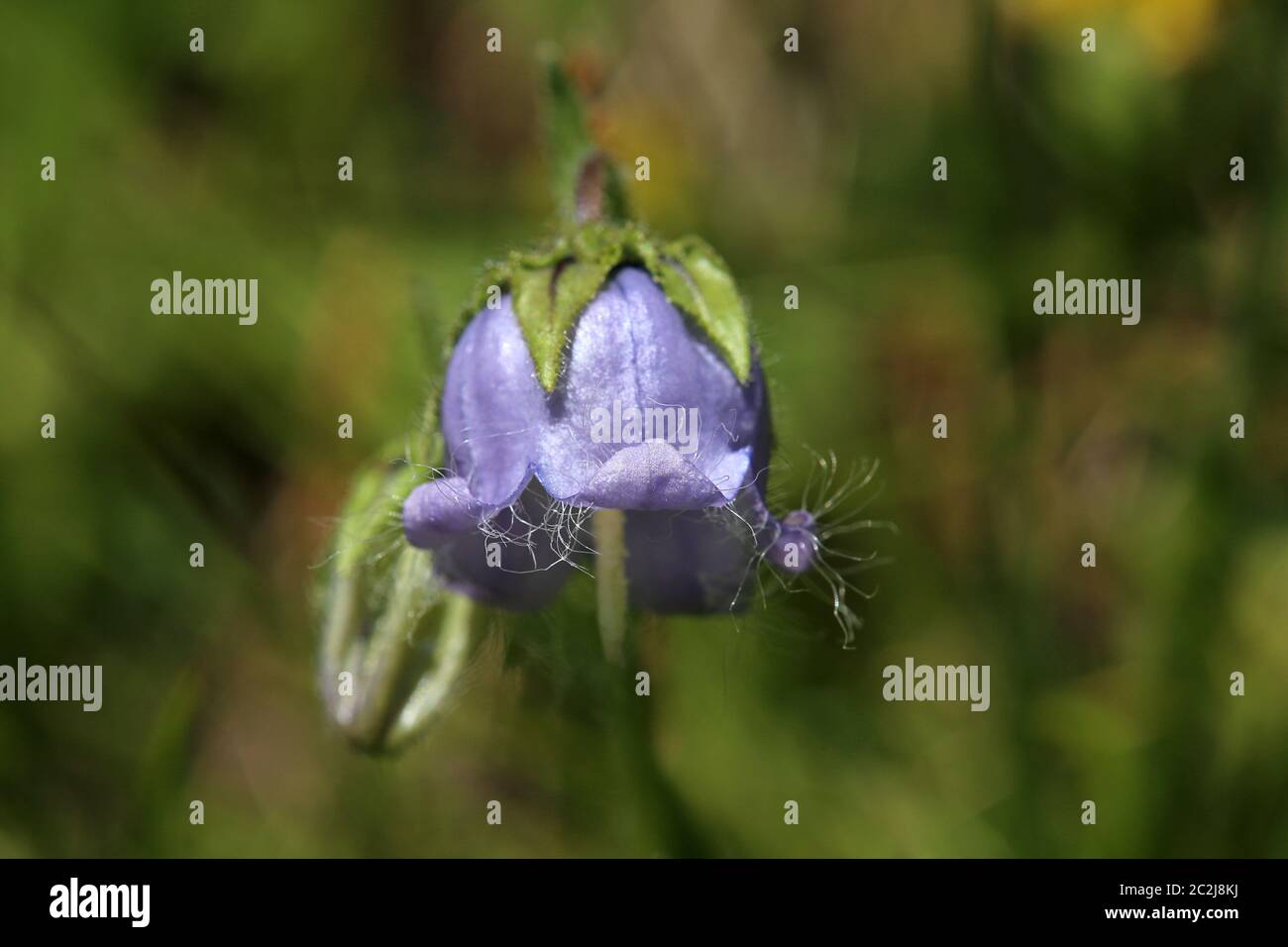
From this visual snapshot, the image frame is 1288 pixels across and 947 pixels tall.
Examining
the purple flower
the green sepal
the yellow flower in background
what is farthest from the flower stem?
the yellow flower in background

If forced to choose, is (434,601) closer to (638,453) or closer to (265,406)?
(638,453)

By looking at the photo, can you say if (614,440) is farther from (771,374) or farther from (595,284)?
(771,374)

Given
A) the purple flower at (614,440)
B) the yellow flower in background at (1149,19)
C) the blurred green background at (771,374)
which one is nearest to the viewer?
the purple flower at (614,440)

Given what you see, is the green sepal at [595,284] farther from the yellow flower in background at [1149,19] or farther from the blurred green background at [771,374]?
the yellow flower in background at [1149,19]

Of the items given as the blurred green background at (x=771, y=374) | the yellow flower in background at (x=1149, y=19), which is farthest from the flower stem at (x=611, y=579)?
the yellow flower in background at (x=1149, y=19)

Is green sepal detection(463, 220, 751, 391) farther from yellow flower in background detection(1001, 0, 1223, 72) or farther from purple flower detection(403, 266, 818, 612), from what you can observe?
yellow flower in background detection(1001, 0, 1223, 72)

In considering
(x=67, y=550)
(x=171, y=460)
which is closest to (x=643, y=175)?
(x=171, y=460)
